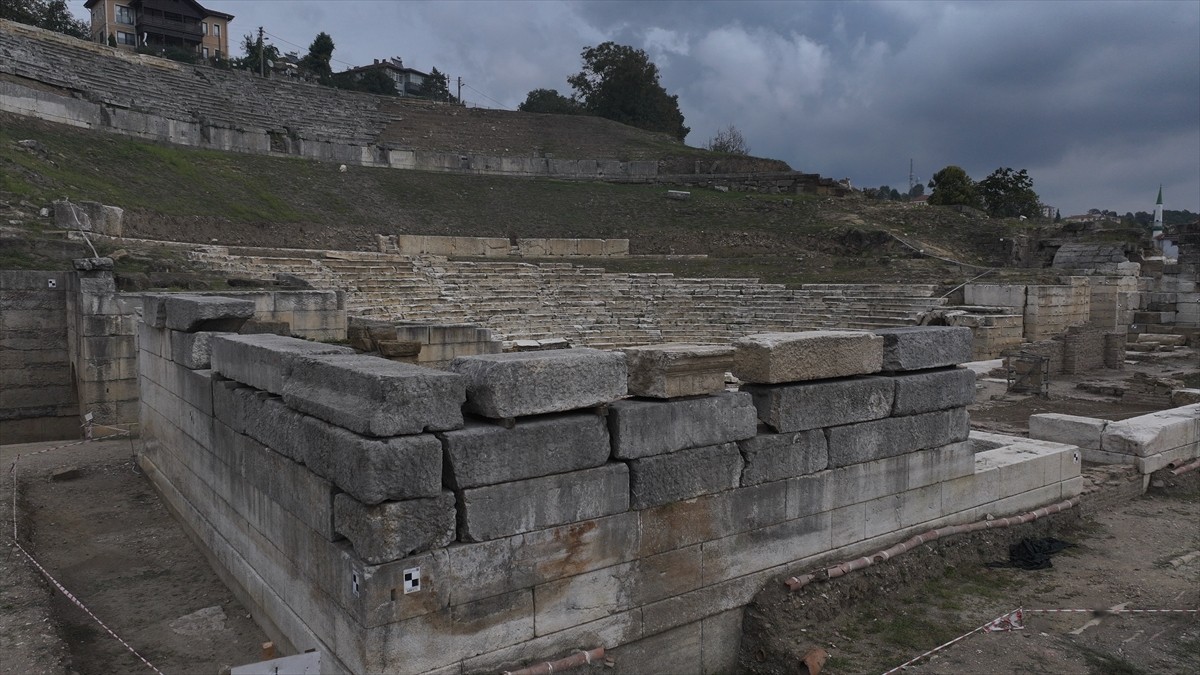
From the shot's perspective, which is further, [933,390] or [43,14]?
[43,14]

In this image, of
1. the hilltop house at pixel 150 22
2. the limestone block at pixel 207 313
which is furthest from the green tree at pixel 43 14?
the limestone block at pixel 207 313

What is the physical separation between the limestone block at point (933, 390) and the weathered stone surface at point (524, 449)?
9.18ft

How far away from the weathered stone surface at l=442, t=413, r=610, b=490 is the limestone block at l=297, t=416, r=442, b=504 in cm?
13

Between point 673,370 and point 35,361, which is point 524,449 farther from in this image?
point 35,361

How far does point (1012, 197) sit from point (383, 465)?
4437 centimetres

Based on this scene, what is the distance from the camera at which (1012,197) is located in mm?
41062

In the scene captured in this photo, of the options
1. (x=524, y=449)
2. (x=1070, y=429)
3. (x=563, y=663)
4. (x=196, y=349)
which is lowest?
(x=563, y=663)

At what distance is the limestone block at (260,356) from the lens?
4969 mm

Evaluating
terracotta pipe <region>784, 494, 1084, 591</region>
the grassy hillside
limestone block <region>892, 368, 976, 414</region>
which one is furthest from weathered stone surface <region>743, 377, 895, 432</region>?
the grassy hillside

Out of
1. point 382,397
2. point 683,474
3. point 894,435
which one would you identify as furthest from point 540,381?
point 894,435

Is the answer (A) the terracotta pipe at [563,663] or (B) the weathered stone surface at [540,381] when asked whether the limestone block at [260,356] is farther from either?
(A) the terracotta pipe at [563,663]

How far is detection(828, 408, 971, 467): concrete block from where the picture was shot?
5.73 m

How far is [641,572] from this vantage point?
4.73 m

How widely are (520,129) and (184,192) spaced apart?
23.1 metres
